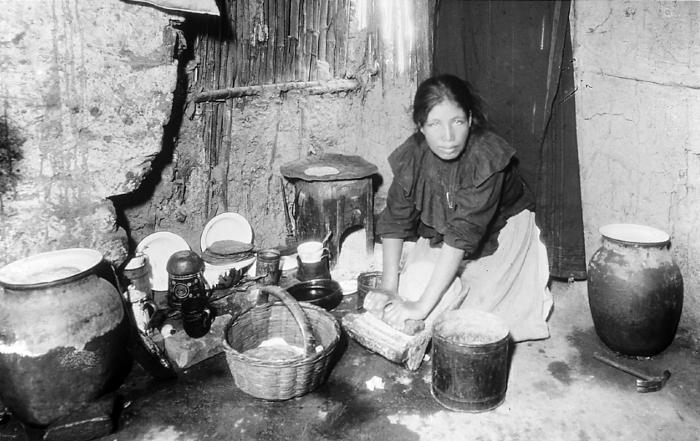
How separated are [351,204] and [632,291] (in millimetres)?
2222

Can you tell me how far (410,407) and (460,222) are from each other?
1070mm

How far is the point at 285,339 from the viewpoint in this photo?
333 cm

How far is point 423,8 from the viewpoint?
464cm

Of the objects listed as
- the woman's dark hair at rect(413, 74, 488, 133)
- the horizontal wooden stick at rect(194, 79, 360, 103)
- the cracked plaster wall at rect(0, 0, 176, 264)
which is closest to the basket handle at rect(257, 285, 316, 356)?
the woman's dark hair at rect(413, 74, 488, 133)

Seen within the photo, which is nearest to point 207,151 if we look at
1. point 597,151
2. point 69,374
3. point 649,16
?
point 69,374

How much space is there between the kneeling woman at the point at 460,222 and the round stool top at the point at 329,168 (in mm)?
892

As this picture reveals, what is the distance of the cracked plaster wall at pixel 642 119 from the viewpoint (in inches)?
127

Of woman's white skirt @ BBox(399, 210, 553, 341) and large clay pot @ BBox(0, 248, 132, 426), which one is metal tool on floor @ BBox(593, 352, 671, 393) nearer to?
woman's white skirt @ BBox(399, 210, 553, 341)

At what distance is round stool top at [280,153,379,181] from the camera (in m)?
4.35

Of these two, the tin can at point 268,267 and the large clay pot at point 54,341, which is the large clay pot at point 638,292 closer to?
the tin can at point 268,267

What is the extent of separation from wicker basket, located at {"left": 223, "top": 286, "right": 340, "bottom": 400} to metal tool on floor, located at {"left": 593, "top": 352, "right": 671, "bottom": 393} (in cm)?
171

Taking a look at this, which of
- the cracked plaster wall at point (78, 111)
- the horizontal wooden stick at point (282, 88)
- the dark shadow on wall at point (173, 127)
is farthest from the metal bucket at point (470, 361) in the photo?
the horizontal wooden stick at point (282, 88)

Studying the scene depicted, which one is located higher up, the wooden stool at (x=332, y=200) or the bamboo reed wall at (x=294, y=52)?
the bamboo reed wall at (x=294, y=52)

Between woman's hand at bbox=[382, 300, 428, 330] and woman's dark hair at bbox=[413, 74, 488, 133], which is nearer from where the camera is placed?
woman's dark hair at bbox=[413, 74, 488, 133]
